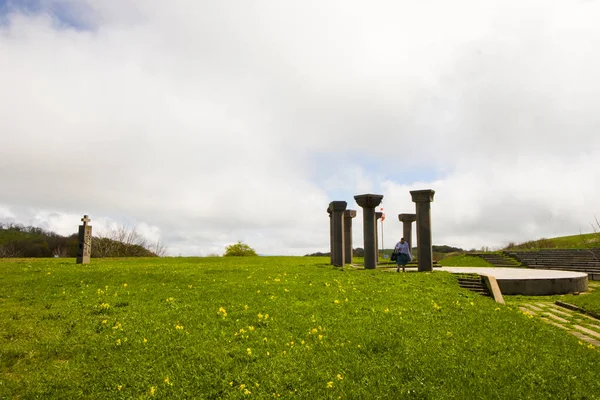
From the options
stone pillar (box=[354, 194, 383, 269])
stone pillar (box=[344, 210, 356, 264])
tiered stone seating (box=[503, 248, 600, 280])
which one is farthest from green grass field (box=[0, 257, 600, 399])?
tiered stone seating (box=[503, 248, 600, 280])

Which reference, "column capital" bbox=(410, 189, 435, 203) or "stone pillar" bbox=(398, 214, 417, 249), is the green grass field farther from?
"stone pillar" bbox=(398, 214, 417, 249)

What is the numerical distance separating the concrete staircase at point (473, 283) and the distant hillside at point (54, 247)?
142 ft

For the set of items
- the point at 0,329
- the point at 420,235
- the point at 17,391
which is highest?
the point at 420,235

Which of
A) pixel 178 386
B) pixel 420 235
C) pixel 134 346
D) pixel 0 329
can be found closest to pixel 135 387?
pixel 178 386

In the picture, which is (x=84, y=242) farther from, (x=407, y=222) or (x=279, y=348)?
(x=407, y=222)

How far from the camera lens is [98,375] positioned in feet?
25.4

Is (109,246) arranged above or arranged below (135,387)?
above

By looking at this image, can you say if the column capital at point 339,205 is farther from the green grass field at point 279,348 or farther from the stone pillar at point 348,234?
the green grass field at point 279,348

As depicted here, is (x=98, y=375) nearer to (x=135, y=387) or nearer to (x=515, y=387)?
(x=135, y=387)

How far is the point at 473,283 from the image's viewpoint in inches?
736

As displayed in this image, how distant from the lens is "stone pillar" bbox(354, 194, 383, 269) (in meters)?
24.2

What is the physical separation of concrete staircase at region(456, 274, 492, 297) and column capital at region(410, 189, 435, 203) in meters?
5.30

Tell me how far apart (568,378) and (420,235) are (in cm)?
1636

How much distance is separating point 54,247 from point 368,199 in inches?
2796
